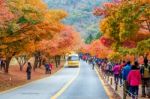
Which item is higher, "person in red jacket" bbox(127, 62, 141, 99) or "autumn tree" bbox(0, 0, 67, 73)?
"autumn tree" bbox(0, 0, 67, 73)

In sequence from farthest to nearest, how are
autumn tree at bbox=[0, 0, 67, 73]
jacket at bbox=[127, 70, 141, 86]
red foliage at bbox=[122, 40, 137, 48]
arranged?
1. autumn tree at bbox=[0, 0, 67, 73]
2. red foliage at bbox=[122, 40, 137, 48]
3. jacket at bbox=[127, 70, 141, 86]

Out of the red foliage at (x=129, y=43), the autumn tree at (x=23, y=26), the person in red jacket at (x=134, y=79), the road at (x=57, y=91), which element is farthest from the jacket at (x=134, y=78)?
the autumn tree at (x=23, y=26)

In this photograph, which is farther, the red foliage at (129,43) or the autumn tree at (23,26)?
the autumn tree at (23,26)

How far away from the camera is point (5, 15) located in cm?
3481

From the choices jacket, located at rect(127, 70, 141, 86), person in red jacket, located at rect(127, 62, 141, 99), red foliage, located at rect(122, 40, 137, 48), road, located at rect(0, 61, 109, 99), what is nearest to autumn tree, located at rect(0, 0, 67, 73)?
→ road, located at rect(0, 61, 109, 99)

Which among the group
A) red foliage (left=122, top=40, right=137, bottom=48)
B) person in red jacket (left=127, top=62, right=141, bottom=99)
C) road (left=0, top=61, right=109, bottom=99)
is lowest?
road (left=0, top=61, right=109, bottom=99)

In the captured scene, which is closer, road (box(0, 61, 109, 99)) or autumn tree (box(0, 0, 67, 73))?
road (box(0, 61, 109, 99))

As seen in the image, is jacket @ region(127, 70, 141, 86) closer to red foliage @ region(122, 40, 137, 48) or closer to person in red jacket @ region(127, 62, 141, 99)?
person in red jacket @ region(127, 62, 141, 99)

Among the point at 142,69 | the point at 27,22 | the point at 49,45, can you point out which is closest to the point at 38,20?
the point at 27,22

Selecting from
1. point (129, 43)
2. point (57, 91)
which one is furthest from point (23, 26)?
point (129, 43)

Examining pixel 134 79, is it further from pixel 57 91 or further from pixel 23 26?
pixel 23 26

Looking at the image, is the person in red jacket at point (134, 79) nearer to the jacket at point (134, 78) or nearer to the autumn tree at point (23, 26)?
the jacket at point (134, 78)

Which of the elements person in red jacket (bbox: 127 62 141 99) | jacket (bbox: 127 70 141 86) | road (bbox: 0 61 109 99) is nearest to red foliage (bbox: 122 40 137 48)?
road (bbox: 0 61 109 99)

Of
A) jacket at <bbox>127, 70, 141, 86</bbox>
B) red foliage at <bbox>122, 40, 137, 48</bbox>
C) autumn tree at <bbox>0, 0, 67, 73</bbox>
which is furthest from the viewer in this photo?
autumn tree at <bbox>0, 0, 67, 73</bbox>
